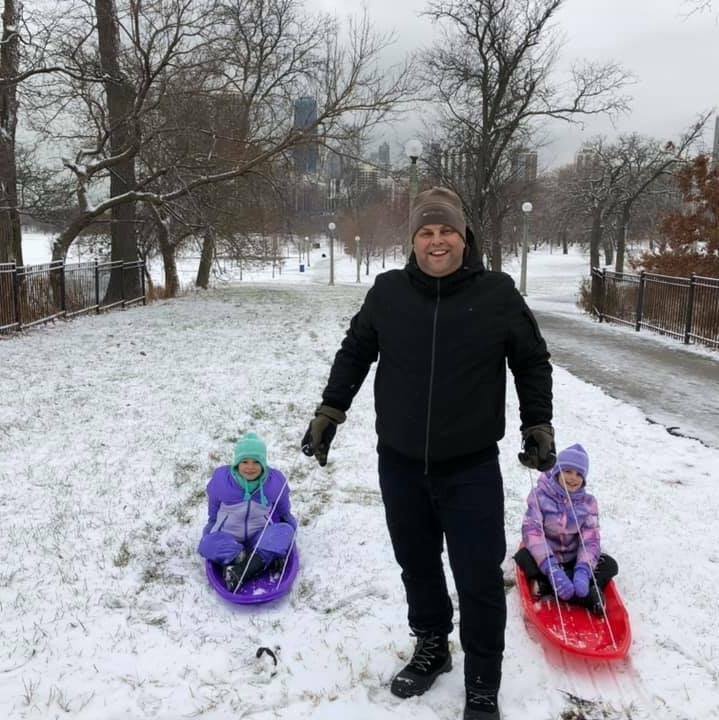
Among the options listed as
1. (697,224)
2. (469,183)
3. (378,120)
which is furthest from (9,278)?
(469,183)

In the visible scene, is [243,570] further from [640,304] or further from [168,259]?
[168,259]

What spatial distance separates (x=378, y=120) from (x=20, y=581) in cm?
1413

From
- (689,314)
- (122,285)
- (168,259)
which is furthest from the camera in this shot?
(168,259)

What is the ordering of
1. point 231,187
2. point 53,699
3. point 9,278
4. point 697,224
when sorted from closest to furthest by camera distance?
point 53,699, point 9,278, point 697,224, point 231,187

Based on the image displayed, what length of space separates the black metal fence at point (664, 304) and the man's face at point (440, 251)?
1022 cm

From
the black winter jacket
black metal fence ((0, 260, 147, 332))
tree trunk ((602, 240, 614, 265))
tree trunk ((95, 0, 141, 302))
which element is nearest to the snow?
the black winter jacket

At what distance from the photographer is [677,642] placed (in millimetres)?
2912

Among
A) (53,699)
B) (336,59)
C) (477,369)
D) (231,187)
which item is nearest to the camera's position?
(477,369)

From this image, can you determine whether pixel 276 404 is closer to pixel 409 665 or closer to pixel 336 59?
pixel 409 665

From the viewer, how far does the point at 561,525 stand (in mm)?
3379

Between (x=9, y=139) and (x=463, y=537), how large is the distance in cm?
1483

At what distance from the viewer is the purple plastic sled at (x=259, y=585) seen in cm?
316

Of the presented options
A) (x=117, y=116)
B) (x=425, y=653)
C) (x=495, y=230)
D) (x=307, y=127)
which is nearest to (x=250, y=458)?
(x=425, y=653)

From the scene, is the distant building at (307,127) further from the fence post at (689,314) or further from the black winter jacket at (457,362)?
the black winter jacket at (457,362)
